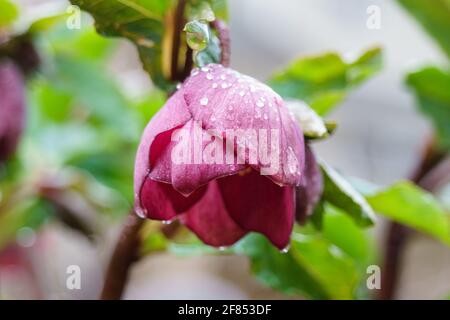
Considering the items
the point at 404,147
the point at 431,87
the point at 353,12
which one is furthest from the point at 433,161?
the point at 353,12

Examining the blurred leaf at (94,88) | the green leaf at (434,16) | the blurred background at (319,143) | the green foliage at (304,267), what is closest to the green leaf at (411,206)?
the green foliage at (304,267)

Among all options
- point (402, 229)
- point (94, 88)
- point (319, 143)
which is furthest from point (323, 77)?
point (319, 143)

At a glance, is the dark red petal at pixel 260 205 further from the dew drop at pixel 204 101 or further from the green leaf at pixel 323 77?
the green leaf at pixel 323 77

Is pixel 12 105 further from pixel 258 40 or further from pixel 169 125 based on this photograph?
pixel 258 40

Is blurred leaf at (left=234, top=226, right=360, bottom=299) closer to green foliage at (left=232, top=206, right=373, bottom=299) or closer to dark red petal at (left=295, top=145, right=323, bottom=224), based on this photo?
green foliage at (left=232, top=206, right=373, bottom=299)

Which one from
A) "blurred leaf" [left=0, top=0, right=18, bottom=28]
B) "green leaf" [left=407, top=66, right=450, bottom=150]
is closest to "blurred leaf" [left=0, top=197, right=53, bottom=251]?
"blurred leaf" [left=0, top=0, right=18, bottom=28]
